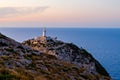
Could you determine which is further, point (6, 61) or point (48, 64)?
point (48, 64)

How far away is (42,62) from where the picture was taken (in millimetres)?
35688

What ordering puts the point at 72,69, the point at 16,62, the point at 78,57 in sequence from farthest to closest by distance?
the point at 78,57
the point at 72,69
the point at 16,62

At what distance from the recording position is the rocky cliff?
26.1m

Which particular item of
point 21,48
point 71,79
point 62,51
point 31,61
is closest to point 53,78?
point 71,79

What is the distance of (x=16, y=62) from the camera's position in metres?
30.7

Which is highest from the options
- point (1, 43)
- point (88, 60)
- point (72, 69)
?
point (1, 43)

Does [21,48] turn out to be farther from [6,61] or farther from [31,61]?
[6,61]

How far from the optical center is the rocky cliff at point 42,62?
85.5 ft

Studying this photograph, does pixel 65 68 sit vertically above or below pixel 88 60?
above

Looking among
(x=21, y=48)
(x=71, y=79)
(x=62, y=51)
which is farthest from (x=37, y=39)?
(x=71, y=79)

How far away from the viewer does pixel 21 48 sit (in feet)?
139

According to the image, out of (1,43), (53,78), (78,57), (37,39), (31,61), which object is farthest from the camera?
(37,39)

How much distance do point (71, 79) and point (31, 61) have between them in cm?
537

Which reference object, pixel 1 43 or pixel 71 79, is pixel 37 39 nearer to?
pixel 1 43
